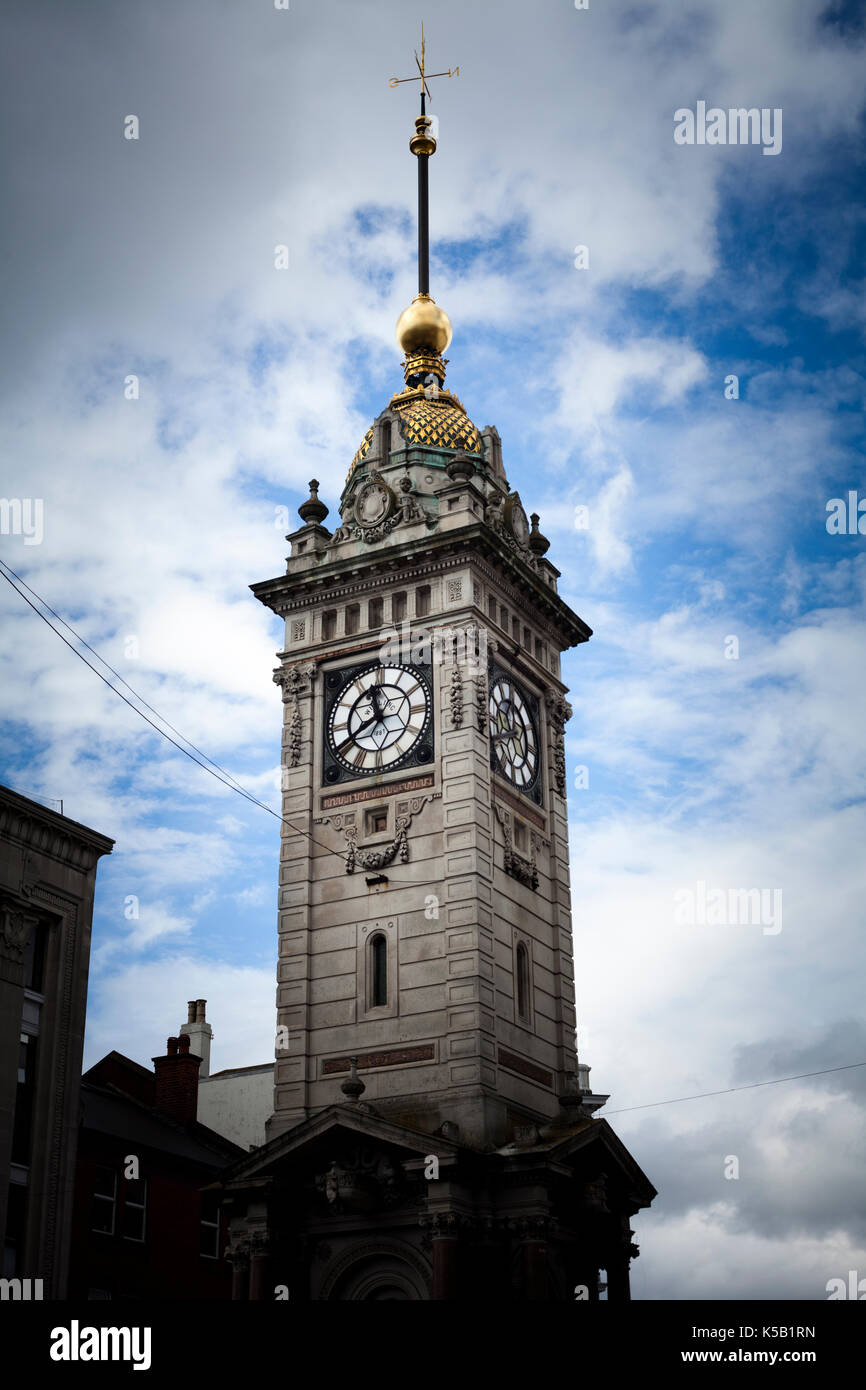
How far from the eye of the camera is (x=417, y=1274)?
41.6 metres

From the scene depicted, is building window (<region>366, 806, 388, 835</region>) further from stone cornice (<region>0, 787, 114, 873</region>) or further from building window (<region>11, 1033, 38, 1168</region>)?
building window (<region>11, 1033, 38, 1168</region>)

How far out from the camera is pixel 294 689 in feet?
171

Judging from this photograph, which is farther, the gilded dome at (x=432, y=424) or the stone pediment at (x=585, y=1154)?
the gilded dome at (x=432, y=424)

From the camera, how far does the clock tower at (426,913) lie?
138 feet

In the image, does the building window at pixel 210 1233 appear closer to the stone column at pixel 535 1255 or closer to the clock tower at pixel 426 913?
the clock tower at pixel 426 913

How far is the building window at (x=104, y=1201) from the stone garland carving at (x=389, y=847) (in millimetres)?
11427

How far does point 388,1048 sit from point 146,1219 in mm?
9954

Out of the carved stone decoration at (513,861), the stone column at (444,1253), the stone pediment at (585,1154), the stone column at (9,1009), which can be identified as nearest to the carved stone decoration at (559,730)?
the carved stone decoration at (513,861)

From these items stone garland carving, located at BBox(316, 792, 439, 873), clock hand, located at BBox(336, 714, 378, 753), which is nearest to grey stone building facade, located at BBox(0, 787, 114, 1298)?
stone garland carving, located at BBox(316, 792, 439, 873)

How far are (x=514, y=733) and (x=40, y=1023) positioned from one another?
1914 centimetres

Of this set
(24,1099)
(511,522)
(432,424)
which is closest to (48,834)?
(24,1099)

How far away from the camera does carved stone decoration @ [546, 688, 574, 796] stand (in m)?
53.5
